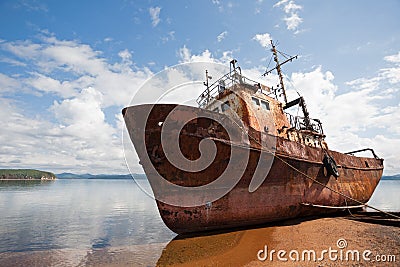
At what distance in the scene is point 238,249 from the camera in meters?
6.04

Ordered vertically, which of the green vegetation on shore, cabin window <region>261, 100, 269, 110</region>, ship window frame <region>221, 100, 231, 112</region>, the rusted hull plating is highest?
cabin window <region>261, 100, 269, 110</region>

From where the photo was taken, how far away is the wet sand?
542cm

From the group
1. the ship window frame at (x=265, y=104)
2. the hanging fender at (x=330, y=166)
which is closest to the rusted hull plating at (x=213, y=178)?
the hanging fender at (x=330, y=166)

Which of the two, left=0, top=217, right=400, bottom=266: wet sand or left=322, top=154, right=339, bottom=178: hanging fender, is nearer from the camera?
left=0, top=217, right=400, bottom=266: wet sand

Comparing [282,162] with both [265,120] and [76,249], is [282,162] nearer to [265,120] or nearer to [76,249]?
[265,120]

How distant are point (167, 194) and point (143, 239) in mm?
2723

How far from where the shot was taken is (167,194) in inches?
299

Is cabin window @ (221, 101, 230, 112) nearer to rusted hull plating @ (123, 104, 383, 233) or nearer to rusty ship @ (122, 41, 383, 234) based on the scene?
rusty ship @ (122, 41, 383, 234)

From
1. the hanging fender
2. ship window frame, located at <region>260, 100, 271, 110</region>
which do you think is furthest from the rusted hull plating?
ship window frame, located at <region>260, 100, 271, 110</region>

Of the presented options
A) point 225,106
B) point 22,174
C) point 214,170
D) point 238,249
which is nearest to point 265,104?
point 225,106

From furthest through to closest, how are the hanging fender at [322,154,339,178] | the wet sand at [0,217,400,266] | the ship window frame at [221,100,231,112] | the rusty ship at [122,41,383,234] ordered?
the ship window frame at [221,100,231,112] → the hanging fender at [322,154,339,178] → the rusty ship at [122,41,383,234] → the wet sand at [0,217,400,266]

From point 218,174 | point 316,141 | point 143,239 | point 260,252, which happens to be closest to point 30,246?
point 143,239

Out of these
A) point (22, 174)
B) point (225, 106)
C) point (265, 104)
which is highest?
point (265, 104)

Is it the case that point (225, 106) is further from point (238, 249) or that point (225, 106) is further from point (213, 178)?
point (238, 249)
